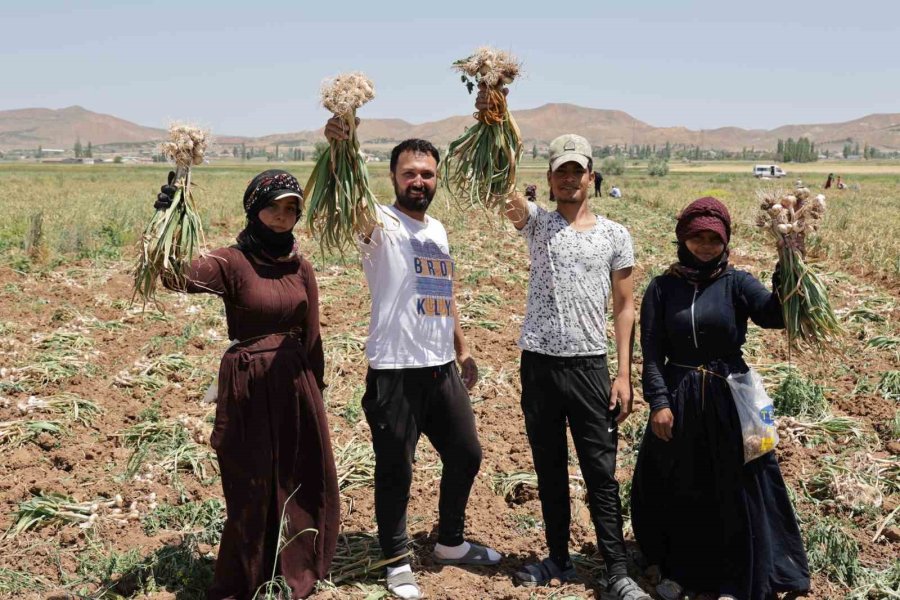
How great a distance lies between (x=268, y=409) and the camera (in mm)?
3250

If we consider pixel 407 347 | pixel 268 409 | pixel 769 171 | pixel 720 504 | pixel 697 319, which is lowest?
pixel 720 504

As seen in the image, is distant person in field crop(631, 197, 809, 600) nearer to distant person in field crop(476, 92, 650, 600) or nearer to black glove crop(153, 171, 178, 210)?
distant person in field crop(476, 92, 650, 600)

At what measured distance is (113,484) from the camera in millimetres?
4512

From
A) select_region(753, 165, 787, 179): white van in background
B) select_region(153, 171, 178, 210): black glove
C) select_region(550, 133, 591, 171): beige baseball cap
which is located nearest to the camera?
select_region(153, 171, 178, 210): black glove

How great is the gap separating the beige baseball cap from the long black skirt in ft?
3.42

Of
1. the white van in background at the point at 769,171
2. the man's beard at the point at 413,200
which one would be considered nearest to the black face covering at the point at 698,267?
the man's beard at the point at 413,200

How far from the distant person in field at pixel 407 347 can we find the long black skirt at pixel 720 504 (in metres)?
0.95

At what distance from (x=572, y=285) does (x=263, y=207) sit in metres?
1.33

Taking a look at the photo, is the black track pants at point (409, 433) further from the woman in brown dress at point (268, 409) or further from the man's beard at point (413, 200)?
the man's beard at point (413, 200)

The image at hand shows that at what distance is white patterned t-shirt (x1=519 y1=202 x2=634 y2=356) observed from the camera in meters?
3.36

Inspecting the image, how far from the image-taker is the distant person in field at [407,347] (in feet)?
11.0

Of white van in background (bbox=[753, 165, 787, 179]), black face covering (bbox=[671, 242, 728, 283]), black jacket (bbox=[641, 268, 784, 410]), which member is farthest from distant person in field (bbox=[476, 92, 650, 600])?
white van in background (bbox=[753, 165, 787, 179])

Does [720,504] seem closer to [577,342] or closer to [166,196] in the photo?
[577,342]

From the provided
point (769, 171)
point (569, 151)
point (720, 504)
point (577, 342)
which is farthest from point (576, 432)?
point (769, 171)
